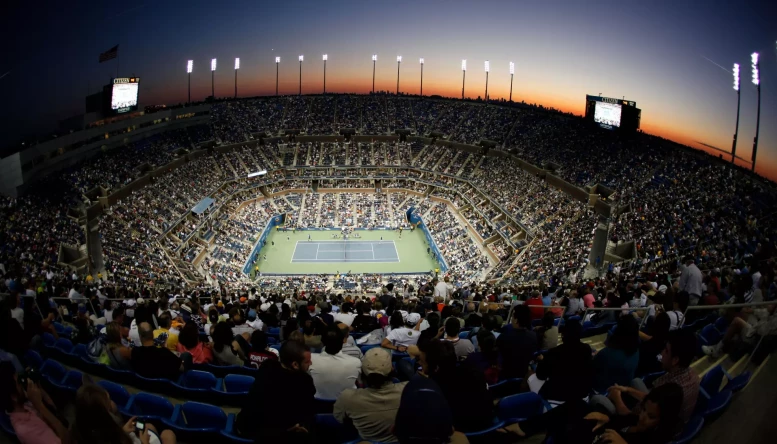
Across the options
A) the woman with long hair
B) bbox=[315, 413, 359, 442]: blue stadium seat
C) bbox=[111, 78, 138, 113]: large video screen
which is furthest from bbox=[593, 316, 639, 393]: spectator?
bbox=[111, 78, 138, 113]: large video screen

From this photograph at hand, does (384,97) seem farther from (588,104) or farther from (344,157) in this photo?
(588,104)

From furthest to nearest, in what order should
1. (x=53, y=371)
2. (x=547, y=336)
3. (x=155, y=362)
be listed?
(x=547, y=336) < (x=155, y=362) < (x=53, y=371)

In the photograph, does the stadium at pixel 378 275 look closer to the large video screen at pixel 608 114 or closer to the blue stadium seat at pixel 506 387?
the blue stadium seat at pixel 506 387

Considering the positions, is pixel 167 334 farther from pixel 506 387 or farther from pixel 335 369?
pixel 506 387

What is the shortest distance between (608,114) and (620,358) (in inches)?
1585

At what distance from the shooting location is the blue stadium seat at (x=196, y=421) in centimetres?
500

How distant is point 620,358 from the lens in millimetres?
5023

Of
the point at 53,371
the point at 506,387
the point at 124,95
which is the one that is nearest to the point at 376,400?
the point at 506,387

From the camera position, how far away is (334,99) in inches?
2554

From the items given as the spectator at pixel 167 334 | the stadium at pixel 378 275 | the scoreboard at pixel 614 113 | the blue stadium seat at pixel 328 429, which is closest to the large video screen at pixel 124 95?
the stadium at pixel 378 275

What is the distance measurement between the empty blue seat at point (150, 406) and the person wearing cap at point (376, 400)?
2.62m

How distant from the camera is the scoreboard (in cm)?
3834

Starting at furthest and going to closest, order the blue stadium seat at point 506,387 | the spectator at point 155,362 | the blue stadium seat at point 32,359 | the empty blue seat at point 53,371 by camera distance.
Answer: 1. the blue stadium seat at point 32,359
2. the spectator at point 155,362
3. the empty blue seat at point 53,371
4. the blue stadium seat at point 506,387

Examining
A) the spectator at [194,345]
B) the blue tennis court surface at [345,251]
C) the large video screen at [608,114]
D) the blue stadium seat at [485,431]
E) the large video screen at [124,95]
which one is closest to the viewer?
the blue stadium seat at [485,431]
